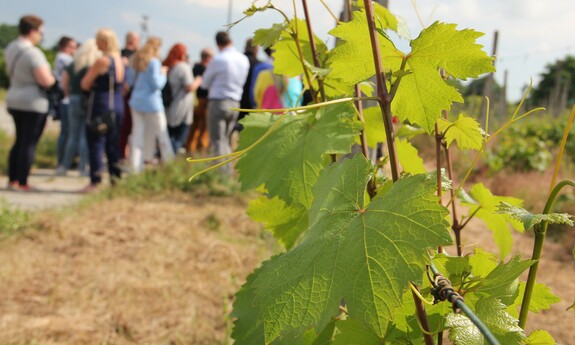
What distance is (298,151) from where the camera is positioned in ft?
3.11

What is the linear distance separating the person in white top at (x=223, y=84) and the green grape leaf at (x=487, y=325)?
203 inches

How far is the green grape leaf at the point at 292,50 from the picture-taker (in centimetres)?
112

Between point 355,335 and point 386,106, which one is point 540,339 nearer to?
point 355,335

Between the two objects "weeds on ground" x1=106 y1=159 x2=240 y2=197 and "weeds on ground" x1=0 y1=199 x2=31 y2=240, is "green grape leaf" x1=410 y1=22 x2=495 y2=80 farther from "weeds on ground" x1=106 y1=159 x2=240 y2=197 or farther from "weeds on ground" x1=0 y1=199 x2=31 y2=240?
"weeds on ground" x1=106 y1=159 x2=240 y2=197

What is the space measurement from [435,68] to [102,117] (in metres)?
5.30

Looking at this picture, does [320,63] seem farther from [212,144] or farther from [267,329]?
[212,144]

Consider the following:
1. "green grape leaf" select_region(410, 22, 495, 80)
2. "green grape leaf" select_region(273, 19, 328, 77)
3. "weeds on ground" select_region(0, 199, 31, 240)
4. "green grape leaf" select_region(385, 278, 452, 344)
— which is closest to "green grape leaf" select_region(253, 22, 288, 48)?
"green grape leaf" select_region(273, 19, 328, 77)

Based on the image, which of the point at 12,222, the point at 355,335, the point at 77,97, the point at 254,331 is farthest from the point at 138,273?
the point at 77,97

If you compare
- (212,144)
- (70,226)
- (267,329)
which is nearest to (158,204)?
(70,226)

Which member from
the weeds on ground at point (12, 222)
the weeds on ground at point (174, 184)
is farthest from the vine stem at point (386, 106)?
the weeds on ground at point (174, 184)

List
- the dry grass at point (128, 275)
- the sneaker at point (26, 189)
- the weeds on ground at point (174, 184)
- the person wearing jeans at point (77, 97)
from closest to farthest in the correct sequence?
the dry grass at point (128, 275)
the weeds on ground at point (174, 184)
the sneaker at point (26, 189)
the person wearing jeans at point (77, 97)

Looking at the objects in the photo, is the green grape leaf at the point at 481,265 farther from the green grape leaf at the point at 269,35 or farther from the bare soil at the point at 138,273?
the bare soil at the point at 138,273

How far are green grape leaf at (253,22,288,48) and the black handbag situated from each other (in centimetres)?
Result: 482

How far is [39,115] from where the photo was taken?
5.54 m
